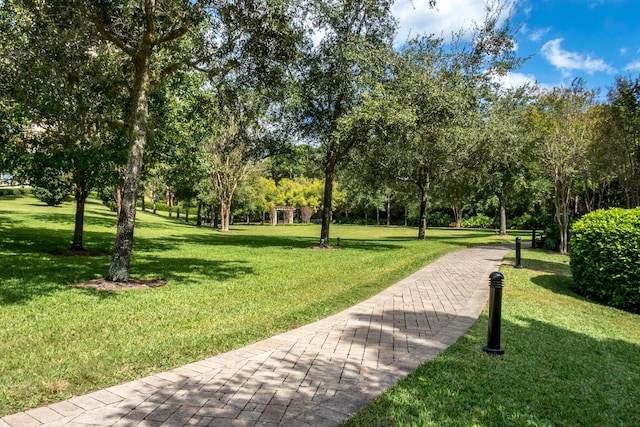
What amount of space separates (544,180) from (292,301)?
30100 mm

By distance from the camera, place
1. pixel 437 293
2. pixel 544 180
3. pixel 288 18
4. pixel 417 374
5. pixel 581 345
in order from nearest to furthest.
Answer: pixel 417 374 < pixel 581 345 < pixel 437 293 < pixel 288 18 < pixel 544 180

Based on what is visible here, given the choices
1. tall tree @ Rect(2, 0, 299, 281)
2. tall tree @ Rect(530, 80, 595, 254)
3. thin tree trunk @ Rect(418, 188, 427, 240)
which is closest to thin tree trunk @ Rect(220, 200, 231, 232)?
thin tree trunk @ Rect(418, 188, 427, 240)

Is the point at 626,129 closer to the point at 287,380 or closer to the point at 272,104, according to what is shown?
the point at 272,104

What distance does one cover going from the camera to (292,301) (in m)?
7.98

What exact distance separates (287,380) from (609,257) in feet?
25.6

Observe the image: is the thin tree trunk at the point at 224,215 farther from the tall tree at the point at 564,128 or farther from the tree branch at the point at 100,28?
the tree branch at the point at 100,28

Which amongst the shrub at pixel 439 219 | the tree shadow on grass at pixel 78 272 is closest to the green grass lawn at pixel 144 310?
the tree shadow on grass at pixel 78 272

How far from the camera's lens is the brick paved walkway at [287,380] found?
333 cm

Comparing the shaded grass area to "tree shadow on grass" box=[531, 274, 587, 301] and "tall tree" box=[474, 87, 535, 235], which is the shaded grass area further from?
"tall tree" box=[474, 87, 535, 235]

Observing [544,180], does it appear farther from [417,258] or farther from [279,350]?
[279,350]

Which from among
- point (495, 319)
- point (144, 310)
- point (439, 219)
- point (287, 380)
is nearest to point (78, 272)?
point (144, 310)

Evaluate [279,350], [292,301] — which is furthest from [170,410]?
[292,301]

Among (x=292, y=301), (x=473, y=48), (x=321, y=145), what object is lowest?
(x=292, y=301)

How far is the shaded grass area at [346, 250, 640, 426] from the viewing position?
345 cm
